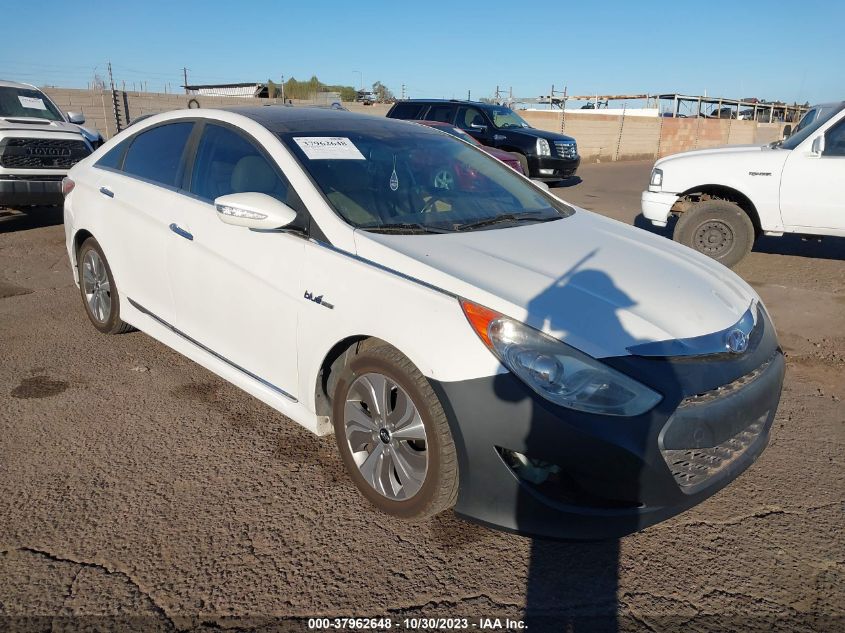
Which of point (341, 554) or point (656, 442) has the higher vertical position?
point (656, 442)

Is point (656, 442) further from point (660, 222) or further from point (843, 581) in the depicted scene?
point (660, 222)

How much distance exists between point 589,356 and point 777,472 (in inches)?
64.1

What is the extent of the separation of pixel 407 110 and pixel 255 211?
12599 millimetres

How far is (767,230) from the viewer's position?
6.97 metres

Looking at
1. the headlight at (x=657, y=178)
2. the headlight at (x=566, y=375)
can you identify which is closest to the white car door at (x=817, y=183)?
the headlight at (x=657, y=178)

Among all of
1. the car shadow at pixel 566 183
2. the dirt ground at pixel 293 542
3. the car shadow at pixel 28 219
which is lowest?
the car shadow at pixel 28 219

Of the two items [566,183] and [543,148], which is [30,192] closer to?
[543,148]

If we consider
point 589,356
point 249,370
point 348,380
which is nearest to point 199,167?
point 249,370

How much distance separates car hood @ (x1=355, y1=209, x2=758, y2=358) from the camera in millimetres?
2365

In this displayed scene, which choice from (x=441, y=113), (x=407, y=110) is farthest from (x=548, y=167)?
(x=407, y=110)

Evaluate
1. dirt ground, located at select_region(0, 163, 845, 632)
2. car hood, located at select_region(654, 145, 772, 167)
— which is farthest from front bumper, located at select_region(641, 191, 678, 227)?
dirt ground, located at select_region(0, 163, 845, 632)

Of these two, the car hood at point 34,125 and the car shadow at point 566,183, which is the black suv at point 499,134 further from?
the car hood at point 34,125

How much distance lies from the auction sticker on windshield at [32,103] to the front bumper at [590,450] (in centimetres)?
982

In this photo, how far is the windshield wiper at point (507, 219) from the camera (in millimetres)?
3176
